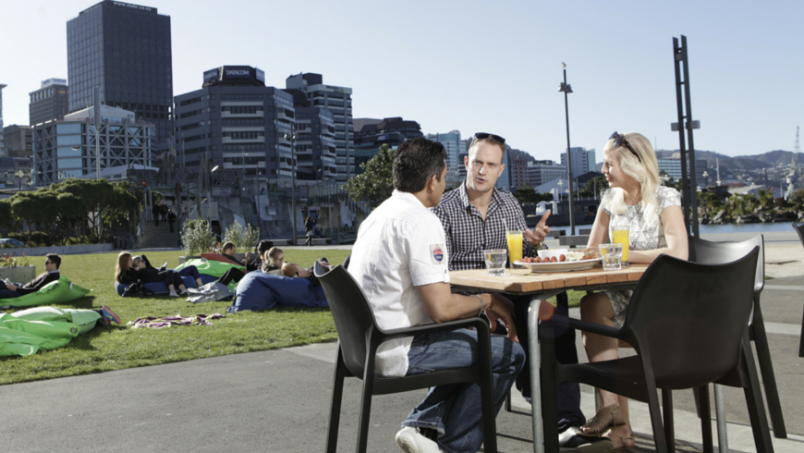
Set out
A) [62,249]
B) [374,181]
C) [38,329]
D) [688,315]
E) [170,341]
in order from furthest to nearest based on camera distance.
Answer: [374,181], [62,249], [170,341], [38,329], [688,315]

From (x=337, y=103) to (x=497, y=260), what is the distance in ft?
542

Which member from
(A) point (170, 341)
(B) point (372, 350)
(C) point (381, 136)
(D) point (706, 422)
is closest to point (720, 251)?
(D) point (706, 422)

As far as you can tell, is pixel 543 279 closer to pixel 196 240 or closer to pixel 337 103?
pixel 196 240

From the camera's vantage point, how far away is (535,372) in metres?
2.81

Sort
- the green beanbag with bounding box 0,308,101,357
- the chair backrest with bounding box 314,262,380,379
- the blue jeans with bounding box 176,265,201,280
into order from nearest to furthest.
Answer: the chair backrest with bounding box 314,262,380,379
the green beanbag with bounding box 0,308,101,357
the blue jeans with bounding box 176,265,201,280

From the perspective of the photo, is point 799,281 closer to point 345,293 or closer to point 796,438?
point 796,438

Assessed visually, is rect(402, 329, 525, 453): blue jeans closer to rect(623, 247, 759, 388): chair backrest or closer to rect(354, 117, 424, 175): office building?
rect(623, 247, 759, 388): chair backrest

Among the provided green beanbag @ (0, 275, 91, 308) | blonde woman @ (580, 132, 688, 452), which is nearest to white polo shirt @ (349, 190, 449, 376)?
blonde woman @ (580, 132, 688, 452)

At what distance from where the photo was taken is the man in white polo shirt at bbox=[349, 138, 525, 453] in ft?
8.46

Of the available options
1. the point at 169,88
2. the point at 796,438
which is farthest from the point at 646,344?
the point at 169,88

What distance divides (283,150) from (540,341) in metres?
133

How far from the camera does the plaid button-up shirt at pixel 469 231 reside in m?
4.29

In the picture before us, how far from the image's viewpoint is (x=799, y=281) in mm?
10656

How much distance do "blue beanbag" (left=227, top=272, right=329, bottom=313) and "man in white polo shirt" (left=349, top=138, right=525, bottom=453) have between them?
7.33 metres
